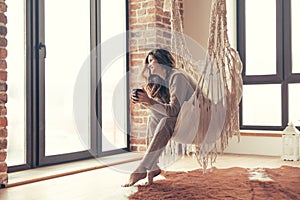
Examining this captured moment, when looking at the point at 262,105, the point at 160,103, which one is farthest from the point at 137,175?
the point at 262,105

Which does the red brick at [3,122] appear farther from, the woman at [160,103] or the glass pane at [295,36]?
the glass pane at [295,36]

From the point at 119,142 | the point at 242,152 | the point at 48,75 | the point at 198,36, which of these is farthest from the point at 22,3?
the point at 242,152

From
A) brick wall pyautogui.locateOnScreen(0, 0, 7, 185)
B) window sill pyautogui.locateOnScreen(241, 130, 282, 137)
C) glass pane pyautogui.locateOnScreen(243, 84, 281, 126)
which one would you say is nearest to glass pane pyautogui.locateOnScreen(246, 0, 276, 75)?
glass pane pyautogui.locateOnScreen(243, 84, 281, 126)

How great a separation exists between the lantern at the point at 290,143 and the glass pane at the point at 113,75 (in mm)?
1591

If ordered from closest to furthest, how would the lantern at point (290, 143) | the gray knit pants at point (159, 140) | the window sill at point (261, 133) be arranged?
the gray knit pants at point (159, 140) < the lantern at point (290, 143) < the window sill at point (261, 133)

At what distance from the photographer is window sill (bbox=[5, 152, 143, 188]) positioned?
9.77 ft

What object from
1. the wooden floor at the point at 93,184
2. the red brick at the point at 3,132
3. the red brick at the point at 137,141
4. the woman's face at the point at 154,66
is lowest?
the wooden floor at the point at 93,184

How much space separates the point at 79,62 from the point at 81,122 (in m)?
0.56

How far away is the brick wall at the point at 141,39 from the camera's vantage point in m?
4.38

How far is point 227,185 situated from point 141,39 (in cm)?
219

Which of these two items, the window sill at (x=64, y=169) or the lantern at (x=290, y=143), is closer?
the window sill at (x=64, y=169)

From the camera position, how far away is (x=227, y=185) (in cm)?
269

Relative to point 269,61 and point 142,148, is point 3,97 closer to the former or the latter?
point 142,148

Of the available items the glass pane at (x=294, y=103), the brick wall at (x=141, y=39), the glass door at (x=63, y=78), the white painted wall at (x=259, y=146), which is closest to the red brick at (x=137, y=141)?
the brick wall at (x=141, y=39)
